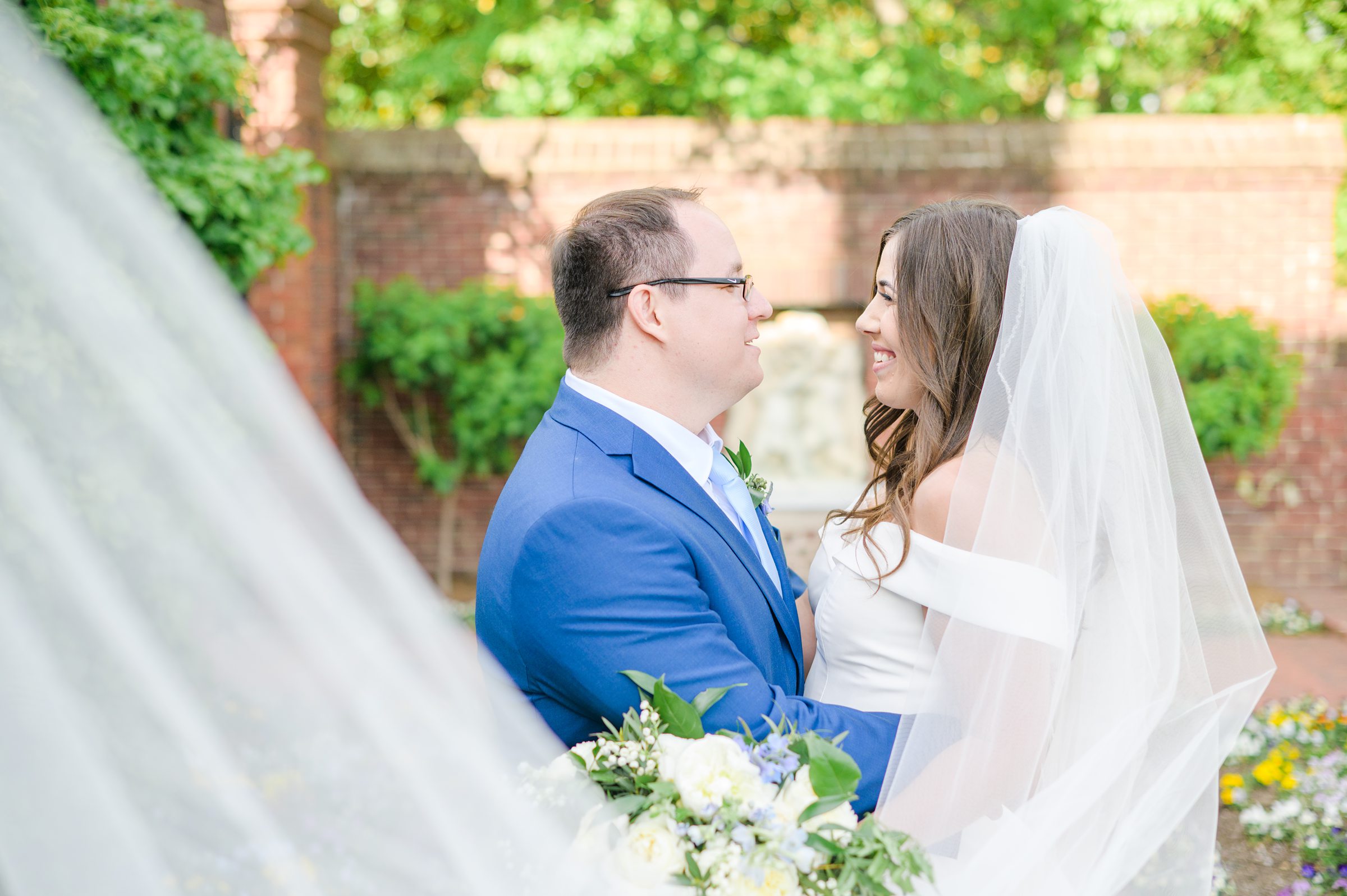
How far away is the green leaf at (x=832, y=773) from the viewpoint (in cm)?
159

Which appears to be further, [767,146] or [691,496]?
[767,146]

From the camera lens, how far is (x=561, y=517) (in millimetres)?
1803

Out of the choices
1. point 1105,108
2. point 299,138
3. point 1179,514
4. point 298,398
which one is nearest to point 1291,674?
point 1179,514

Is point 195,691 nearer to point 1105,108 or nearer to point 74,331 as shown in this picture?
point 74,331

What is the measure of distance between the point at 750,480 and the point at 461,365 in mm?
5298

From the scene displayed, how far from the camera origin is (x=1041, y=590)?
Result: 5.92 ft

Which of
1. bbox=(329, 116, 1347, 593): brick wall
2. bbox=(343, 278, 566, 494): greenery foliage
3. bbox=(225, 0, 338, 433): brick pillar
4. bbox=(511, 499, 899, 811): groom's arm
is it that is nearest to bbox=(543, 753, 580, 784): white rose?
bbox=(511, 499, 899, 811): groom's arm

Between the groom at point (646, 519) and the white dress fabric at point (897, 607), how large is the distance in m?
0.07

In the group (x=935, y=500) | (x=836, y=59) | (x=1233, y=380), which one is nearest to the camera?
(x=935, y=500)

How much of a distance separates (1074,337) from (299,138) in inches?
247

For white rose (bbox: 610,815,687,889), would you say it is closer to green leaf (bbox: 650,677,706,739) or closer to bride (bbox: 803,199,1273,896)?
green leaf (bbox: 650,677,706,739)

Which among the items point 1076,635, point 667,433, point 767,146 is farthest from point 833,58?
point 1076,635

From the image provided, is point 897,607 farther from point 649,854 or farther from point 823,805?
point 649,854

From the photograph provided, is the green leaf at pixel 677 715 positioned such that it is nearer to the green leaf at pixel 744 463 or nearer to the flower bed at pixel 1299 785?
the green leaf at pixel 744 463
